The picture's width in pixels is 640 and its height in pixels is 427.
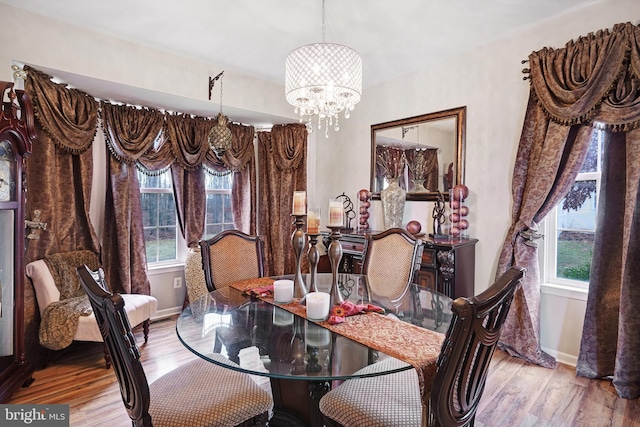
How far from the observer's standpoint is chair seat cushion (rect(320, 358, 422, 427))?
1315 mm

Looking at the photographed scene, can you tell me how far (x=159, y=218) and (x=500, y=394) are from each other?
358 centimetres

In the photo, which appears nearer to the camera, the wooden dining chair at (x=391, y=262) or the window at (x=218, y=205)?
the wooden dining chair at (x=391, y=262)

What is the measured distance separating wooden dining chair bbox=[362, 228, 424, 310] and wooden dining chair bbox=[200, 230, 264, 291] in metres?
0.85

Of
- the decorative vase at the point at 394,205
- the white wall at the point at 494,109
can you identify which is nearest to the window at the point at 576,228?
the white wall at the point at 494,109

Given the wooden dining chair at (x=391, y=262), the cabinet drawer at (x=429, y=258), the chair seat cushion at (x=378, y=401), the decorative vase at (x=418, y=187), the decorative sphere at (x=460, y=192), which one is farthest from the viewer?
the decorative vase at (x=418, y=187)

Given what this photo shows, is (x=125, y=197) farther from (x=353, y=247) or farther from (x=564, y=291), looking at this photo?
(x=564, y=291)

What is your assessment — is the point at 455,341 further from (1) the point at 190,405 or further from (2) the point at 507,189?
(2) the point at 507,189

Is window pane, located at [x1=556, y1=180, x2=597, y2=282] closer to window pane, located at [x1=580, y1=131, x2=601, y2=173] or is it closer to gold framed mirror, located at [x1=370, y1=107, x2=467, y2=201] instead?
window pane, located at [x1=580, y1=131, x2=601, y2=173]

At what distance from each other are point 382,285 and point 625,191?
68.9 inches

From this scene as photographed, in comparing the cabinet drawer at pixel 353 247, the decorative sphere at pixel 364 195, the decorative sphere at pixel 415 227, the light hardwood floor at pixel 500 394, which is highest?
the decorative sphere at pixel 364 195

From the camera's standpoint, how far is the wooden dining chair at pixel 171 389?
1179 mm

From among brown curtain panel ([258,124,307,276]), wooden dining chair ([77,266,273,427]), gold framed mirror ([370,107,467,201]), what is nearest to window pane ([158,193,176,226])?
brown curtain panel ([258,124,307,276])

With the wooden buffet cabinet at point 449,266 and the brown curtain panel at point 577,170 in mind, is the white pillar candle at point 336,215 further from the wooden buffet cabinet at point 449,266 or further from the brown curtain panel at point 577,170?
the brown curtain panel at point 577,170

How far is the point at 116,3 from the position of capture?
95.0 inches
